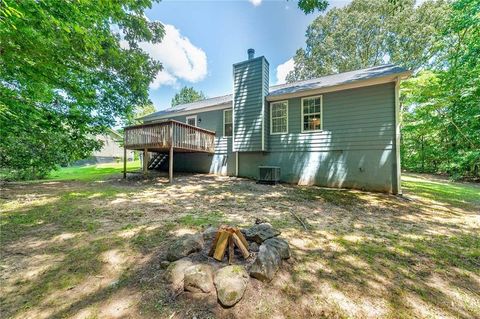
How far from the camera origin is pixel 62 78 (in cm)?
639

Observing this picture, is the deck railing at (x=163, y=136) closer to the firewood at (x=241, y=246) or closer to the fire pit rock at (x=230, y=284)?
the firewood at (x=241, y=246)

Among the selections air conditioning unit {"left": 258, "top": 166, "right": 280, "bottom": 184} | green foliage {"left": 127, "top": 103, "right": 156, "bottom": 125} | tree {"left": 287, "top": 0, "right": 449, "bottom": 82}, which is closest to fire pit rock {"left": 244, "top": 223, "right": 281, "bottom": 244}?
air conditioning unit {"left": 258, "top": 166, "right": 280, "bottom": 184}

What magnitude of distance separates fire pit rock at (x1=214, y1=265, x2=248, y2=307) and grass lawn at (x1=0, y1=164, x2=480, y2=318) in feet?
0.23

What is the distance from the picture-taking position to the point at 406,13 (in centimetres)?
1733

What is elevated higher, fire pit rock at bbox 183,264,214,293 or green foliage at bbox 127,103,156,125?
green foliage at bbox 127,103,156,125

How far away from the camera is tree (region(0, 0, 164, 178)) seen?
4637mm

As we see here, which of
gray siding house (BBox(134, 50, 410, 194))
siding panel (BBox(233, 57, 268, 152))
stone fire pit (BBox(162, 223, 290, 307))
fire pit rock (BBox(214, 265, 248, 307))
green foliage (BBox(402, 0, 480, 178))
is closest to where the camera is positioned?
fire pit rock (BBox(214, 265, 248, 307))

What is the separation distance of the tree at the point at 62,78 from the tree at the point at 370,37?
1654 cm

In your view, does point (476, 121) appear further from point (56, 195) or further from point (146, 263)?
point (56, 195)

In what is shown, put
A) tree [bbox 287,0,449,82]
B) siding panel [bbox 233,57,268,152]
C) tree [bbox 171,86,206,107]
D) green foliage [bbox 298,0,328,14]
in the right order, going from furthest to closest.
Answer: tree [bbox 171,86,206,107], tree [bbox 287,0,449,82], siding panel [bbox 233,57,268,152], green foliage [bbox 298,0,328,14]

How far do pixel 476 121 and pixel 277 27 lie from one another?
11.4m

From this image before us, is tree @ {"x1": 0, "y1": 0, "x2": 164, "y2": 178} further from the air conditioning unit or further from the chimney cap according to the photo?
the air conditioning unit

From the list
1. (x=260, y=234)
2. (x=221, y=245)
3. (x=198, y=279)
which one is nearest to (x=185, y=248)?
(x=221, y=245)

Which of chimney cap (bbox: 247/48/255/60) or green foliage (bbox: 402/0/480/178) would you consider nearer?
green foliage (bbox: 402/0/480/178)
